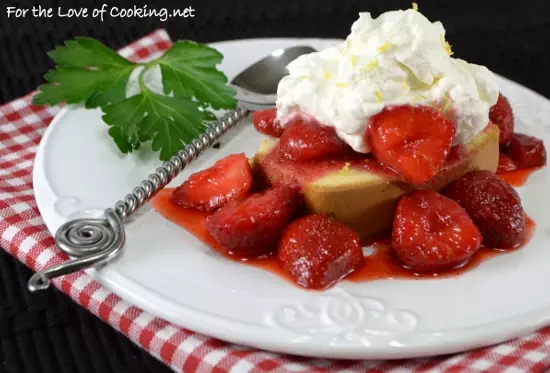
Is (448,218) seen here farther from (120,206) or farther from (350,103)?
(120,206)

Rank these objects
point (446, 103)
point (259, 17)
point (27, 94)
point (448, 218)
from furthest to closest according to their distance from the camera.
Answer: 1. point (259, 17)
2. point (27, 94)
3. point (446, 103)
4. point (448, 218)

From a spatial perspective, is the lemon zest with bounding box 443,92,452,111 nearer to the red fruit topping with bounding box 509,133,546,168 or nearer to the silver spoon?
the red fruit topping with bounding box 509,133,546,168

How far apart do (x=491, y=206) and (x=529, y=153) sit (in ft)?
1.39

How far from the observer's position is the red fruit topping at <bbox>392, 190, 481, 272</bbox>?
1.97m

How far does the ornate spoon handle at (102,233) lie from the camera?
1.80 m

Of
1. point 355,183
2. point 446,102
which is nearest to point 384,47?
point 446,102

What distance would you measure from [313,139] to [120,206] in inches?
22.1

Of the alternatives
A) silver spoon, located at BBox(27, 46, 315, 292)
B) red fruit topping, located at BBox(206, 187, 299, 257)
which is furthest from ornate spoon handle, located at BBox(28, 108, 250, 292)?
red fruit topping, located at BBox(206, 187, 299, 257)

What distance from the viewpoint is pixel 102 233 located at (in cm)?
194

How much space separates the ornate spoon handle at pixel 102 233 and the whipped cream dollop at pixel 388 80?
423 mm

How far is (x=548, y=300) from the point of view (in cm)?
183

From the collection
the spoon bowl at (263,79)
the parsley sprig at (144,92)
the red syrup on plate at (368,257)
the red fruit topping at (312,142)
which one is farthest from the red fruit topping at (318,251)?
the spoon bowl at (263,79)

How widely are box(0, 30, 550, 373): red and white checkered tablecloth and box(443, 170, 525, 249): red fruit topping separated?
34 cm

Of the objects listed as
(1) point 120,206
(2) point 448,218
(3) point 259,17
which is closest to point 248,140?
(1) point 120,206
